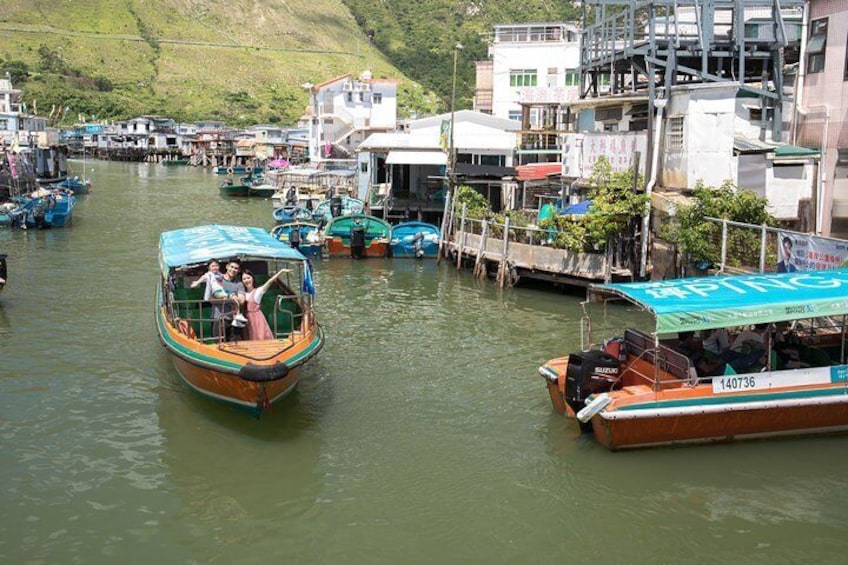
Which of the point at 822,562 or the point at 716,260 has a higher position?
the point at 716,260

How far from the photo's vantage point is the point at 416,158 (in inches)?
1555

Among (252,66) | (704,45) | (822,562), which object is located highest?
(252,66)

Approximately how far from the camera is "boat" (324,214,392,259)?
3456cm

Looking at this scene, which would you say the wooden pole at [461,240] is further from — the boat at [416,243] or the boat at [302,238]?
the boat at [302,238]

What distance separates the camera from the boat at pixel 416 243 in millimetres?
34594

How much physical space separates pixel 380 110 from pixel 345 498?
77.0m

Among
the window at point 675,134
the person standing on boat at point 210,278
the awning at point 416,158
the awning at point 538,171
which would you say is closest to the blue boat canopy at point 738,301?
the person standing on boat at point 210,278

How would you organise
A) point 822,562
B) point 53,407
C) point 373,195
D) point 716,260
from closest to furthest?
point 822,562
point 53,407
point 716,260
point 373,195

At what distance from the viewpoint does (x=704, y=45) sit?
89.2ft

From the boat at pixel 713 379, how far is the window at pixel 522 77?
A: 45102 mm

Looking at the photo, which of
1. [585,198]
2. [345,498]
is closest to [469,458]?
[345,498]

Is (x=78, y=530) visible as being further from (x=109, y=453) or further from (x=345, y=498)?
(x=345, y=498)

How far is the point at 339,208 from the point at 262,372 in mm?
29195

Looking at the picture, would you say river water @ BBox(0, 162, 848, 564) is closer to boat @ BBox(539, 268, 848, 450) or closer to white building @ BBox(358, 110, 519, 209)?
boat @ BBox(539, 268, 848, 450)
